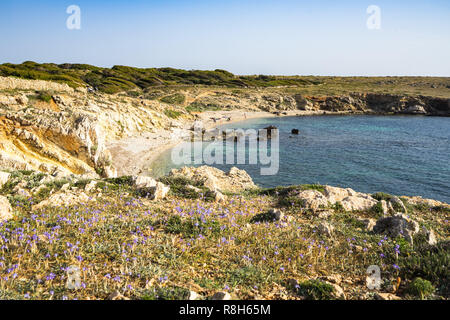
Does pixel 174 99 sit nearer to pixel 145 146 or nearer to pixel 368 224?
pixel 145 146

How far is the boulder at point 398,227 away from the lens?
695cm

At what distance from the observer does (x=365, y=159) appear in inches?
1346

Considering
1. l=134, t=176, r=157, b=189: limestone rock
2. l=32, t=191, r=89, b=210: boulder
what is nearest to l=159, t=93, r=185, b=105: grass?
l=134, t=176, r=157, b=189: limestone rock

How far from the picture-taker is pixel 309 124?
62.9 meters

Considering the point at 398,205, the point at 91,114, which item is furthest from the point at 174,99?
the point at 398,205

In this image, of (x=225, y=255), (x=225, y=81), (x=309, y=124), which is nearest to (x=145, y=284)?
(x=225, y=255)

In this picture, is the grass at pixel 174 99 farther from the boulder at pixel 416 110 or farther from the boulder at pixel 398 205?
the boulder at pixel 416 110

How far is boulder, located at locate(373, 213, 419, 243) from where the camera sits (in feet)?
22.8

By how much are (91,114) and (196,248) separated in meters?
27.2

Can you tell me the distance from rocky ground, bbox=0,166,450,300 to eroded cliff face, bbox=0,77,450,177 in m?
6.11

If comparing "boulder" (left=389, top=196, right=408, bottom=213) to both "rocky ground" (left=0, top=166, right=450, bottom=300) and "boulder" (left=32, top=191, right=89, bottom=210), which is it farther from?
"boulder" (left=32, top=191, right=89, bottom=210)

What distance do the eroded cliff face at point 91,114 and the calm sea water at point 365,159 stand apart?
7.79m

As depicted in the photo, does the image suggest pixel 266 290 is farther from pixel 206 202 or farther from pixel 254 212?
pixel 206 202

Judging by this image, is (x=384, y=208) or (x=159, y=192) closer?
(x=159, y=192)
